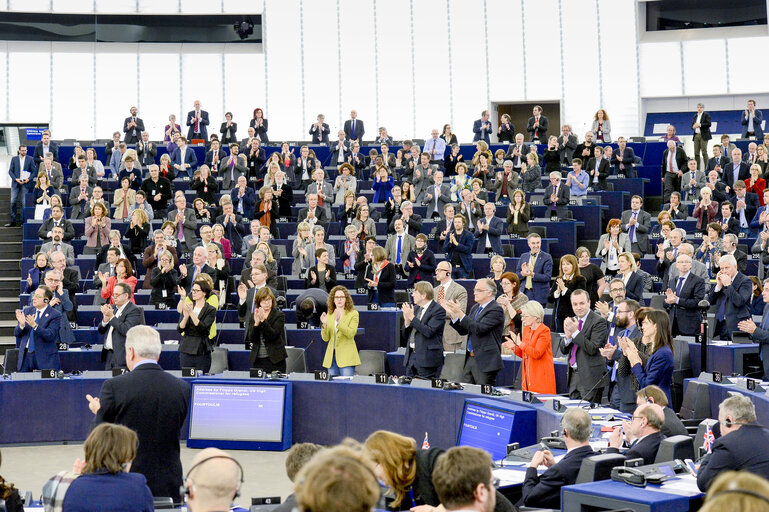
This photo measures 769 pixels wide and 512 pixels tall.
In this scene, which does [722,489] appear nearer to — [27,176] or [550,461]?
[550,461]

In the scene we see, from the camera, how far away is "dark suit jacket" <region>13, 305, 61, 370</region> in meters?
11.8

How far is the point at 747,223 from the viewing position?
16906 millimetres

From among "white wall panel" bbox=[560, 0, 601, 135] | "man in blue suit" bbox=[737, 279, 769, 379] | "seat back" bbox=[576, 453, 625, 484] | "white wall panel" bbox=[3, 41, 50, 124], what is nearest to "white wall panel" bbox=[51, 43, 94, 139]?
"white wall panel" bbox=[3, 41, 50, 124]

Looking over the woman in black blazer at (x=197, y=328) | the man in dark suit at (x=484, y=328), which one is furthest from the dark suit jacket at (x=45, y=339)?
the man in dark suit at (x=484, y=328)

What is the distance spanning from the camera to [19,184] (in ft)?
63.5

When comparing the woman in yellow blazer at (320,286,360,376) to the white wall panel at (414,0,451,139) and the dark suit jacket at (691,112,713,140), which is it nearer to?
the dark suit jacket at (691,112,713,140)

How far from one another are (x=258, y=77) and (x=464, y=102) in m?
5.45

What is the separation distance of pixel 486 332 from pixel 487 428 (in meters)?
1.82

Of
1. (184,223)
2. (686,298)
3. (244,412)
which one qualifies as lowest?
(244,412)

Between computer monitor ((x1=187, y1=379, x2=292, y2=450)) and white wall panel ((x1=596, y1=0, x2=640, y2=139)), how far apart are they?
18.2m

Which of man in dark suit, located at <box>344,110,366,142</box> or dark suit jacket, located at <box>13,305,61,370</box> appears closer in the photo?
dark suit jacket, located at <box>13,305,61,370</box>

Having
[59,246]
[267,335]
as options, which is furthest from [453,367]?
[59,246]

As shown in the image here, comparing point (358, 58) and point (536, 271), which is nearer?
point (536, 271)

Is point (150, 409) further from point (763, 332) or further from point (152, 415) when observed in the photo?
point (763, 332)
